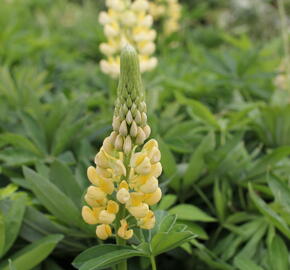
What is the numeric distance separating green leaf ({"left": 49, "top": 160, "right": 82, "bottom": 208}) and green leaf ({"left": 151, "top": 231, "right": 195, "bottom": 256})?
40cm

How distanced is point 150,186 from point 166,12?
10.3ft

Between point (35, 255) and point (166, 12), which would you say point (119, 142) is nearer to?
point (35, 255)

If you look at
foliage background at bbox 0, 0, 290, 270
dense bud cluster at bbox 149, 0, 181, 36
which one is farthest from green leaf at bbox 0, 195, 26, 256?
dense bud cluster at bbox 149, 0, 181, 36

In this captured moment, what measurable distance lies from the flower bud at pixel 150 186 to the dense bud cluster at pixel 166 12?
3064 millimetres

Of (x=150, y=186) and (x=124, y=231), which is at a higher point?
(x=150, y=186)

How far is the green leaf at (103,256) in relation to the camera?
1.08m

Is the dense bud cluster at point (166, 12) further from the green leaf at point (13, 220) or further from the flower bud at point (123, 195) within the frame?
the flower bud at point (123, 195)

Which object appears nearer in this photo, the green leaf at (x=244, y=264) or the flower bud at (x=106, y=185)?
the flower bud at (x=106, y=185)

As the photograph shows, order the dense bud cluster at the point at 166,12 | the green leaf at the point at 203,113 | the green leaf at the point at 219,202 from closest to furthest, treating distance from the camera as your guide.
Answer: the green leaf at the point at 219,202 → the green leaf at the point at 203,113 → the dense bud cluster at the point at 166,12

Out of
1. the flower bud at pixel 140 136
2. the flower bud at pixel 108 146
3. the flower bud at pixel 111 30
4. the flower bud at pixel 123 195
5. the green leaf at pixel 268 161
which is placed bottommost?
the green leaf at pixel 268 161

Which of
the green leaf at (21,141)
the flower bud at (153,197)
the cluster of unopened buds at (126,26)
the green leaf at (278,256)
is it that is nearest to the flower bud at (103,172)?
the flower bud at (153,197)

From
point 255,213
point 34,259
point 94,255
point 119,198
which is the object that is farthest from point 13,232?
point 255,213

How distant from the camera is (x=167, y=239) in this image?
1126 mm

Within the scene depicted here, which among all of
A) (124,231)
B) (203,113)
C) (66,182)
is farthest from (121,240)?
(203,113)
